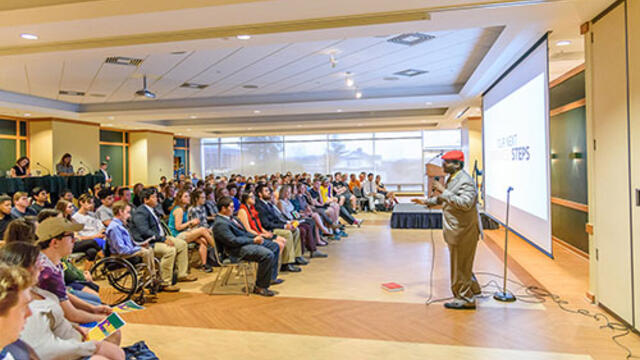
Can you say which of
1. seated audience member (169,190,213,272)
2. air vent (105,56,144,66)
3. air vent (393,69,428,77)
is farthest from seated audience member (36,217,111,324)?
air vent (393,69,428,77)

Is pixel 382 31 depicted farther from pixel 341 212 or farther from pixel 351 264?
pixel 341 212

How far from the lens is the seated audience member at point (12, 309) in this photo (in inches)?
56.5

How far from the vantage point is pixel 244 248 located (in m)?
4.75

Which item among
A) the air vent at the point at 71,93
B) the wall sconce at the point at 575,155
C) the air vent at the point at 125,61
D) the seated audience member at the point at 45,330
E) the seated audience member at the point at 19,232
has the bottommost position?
the seated audience member at the point at 45,330

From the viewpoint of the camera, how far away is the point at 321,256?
6719 mm

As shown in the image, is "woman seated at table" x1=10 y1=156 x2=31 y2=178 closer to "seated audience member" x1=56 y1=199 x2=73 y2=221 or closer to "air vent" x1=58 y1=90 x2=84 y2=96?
"air vent" x1=58 y1=90 x2=84 y2=96

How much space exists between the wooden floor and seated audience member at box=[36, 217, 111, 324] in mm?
822

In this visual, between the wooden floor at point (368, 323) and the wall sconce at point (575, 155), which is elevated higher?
the wall sconce at point (575, 155)

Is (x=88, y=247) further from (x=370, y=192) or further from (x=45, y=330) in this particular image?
(x=370, y=192)

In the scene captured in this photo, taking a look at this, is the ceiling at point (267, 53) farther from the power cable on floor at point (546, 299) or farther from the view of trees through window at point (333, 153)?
the view of trees through window at point (333, 153)

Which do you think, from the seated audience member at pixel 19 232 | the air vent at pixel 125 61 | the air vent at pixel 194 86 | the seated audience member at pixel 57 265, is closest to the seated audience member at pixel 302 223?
the air vent at pixel 125 61

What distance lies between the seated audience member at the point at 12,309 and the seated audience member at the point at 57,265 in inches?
36.1

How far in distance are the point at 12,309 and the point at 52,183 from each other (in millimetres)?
9636

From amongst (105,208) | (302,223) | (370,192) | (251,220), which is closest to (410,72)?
(302,223)
